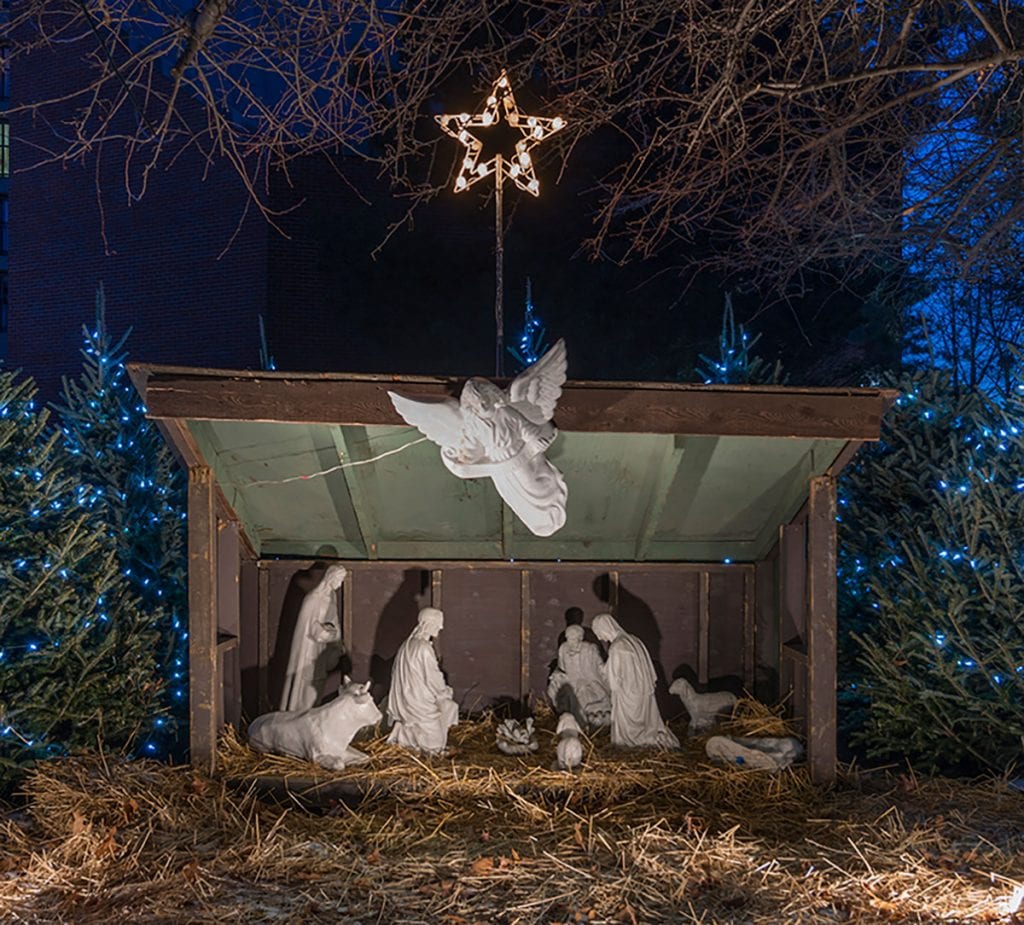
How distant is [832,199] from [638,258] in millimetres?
4997

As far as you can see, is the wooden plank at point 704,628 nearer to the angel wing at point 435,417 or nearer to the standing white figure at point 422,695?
the standing white figure at point 422,695

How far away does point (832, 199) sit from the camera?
9.65 meters

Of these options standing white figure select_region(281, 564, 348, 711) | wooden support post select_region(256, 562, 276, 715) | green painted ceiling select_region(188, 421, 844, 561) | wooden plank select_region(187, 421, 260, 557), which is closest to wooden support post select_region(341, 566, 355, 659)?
green painted ceiling select_region(188, 421, 844, 561)

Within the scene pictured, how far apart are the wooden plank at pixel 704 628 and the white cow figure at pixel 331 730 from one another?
2.24 m

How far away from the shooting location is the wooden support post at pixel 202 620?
479cm

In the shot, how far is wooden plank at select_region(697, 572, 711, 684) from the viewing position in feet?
20.0

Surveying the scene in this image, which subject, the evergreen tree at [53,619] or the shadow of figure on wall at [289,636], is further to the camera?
the shadow of figure on wall at [289,636]

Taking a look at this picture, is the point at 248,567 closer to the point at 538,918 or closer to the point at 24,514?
the point at 24,514

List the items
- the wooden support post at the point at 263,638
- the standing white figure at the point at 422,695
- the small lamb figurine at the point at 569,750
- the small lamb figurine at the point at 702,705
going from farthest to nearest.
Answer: the wooden support post at the point at 263,638
the small lamb figurine at the point at 702,705
the standing white figure at the point at 422,695
the small lamb figurine at the point at 569,750

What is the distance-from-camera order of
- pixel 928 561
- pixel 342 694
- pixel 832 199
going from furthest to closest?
1. pixel 832 199
2. pixel 928 561
3. pixel 342 694

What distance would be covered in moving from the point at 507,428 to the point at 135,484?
401cm

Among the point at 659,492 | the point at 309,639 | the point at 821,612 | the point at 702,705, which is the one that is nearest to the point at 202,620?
the point at 309,639

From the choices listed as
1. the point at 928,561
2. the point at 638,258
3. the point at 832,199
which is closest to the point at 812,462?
the point at 928,561

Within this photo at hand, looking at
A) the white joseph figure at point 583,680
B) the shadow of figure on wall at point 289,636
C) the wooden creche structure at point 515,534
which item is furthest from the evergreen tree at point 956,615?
the shadow of figure on wall at point 289,636
